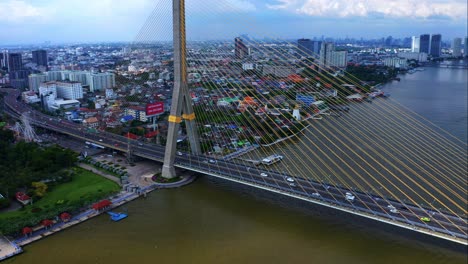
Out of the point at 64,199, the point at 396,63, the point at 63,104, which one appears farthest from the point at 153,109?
the point at 396,63

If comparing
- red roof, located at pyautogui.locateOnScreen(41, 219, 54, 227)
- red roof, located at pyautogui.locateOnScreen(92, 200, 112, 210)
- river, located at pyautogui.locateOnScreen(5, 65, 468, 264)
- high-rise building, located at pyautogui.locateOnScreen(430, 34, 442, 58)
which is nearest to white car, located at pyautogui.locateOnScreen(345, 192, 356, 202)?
river, located at pyautogui.locateOnScreen(5, 65, 468, 264)

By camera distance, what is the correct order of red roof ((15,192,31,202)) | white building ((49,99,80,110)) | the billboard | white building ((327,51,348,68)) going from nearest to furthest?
red roof ((15,192,31,202)), the billboard, white building ((49,99,80,110)), white building ((327,51,348,68))

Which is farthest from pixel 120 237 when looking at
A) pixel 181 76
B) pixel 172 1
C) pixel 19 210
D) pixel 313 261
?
pixel 172 1

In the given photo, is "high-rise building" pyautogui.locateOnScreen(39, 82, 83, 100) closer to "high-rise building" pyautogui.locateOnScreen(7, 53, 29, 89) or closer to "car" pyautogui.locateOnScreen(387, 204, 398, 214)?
"high-rise building" pyautogui.locateOnScreen(7, 53, 29, 89)

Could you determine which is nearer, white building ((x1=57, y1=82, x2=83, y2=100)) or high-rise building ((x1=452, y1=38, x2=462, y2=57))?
white building ((x1=57, y1=82, x2=83, y2=100))

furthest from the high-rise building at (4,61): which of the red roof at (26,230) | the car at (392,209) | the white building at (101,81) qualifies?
the car at (392,209)
